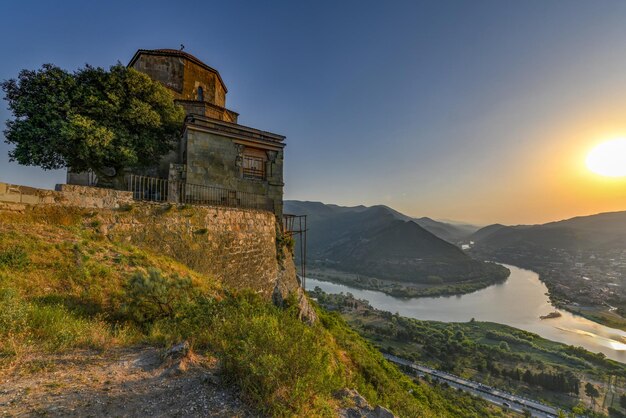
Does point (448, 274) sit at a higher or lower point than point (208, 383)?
lower

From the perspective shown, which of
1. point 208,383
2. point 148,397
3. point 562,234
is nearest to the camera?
point 148,397

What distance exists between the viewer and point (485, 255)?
18400 cm

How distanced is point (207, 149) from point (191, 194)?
2.48m

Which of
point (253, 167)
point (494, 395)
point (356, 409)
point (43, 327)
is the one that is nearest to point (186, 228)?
point (43, 327)

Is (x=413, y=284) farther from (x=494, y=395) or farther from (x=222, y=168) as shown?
(x=222, y=168)

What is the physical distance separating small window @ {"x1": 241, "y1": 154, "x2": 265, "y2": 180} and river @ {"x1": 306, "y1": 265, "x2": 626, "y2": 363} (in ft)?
260

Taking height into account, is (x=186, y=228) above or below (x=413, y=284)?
above

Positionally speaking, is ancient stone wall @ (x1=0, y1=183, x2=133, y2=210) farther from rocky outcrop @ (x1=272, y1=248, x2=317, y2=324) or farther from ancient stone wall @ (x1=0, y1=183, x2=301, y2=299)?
rocky outcrop @ (x1=272, y1=248, x2=317, y2=324)

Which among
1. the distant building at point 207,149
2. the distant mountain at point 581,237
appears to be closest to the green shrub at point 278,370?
the distant building at point 207,149

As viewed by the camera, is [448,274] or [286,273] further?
[448,274]

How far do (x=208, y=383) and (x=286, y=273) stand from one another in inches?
407

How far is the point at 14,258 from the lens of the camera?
5.09 m

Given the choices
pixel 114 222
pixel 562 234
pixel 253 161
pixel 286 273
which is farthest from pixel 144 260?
pixel 562 234

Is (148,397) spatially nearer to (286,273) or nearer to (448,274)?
(286,273)
